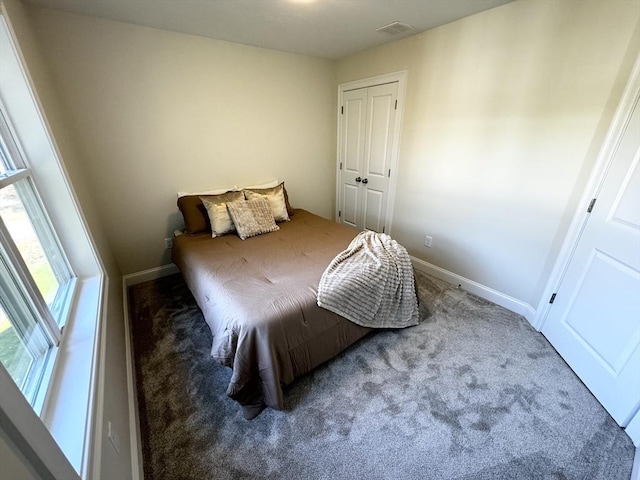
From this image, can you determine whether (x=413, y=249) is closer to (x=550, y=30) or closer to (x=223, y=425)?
(x=550, y=30)

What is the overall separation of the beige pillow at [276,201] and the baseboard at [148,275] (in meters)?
1.14

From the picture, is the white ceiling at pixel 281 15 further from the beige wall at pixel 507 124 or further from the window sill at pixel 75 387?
the window sill at pixel 75 387

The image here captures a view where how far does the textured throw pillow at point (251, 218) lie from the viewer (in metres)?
2.43

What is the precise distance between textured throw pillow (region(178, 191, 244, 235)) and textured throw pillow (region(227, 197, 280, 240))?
15cm

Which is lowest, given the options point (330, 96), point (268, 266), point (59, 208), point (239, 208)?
point (268, 266)

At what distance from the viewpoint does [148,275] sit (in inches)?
107

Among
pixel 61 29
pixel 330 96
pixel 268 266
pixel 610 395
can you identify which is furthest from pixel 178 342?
pixel 330 96

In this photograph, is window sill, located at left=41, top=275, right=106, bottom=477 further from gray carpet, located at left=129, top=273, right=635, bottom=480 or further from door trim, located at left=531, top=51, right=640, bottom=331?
door trim, located at left=531, top=51, right=640, bottom=331

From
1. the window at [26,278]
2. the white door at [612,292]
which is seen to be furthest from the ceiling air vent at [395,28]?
the window at [26,278]

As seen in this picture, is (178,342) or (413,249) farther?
(413,249)

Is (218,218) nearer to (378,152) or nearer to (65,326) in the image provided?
(65,326)

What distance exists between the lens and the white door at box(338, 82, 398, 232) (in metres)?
2.87

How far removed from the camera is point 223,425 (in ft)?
4.61

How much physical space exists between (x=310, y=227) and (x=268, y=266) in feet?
2.73
